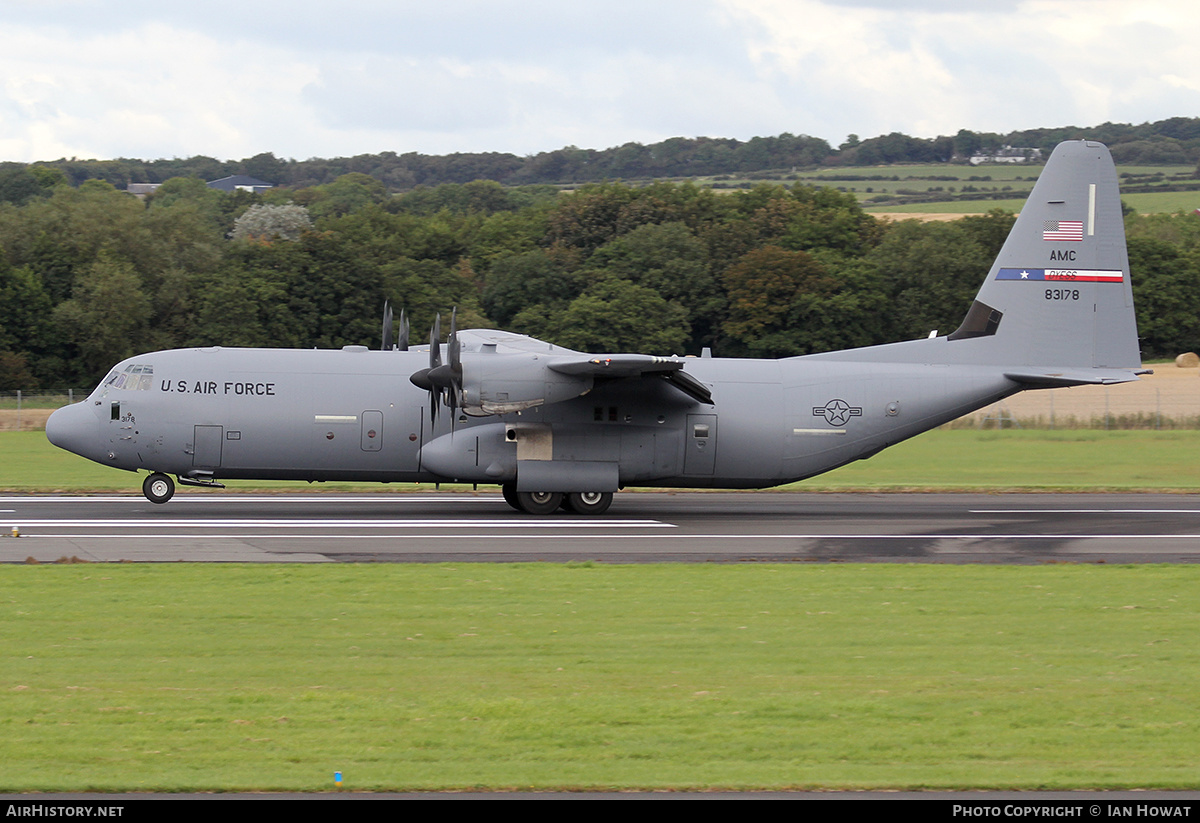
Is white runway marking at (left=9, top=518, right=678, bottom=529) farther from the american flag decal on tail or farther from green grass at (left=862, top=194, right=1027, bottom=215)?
green grass at (left=862, top=194, right=1027, bottom=215)

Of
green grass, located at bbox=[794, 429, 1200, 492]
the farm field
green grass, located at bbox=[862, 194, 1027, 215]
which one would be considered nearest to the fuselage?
green grass, located at bbox=[794, 429, 1200, 492]

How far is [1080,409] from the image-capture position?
50.6 m

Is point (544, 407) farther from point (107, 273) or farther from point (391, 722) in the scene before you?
point (107, 273)

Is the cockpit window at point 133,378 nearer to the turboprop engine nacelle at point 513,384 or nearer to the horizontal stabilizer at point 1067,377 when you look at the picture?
the turboprop engine nacelle at point 513,384

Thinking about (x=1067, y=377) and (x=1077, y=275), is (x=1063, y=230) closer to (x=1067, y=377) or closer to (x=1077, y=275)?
(x=1077, y=275)

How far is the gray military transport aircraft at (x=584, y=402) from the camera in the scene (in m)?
22.7

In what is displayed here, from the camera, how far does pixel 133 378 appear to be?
2311 cm

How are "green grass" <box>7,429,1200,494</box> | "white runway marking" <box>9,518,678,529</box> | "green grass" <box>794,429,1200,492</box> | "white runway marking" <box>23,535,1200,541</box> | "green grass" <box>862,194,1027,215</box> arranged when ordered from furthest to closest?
1. "green grass" <box>862,194,1027,215</box>
2. "green grass" <box>794,429,1200,492</box>
3. "green grass" <box>7,429,1200,494</box>
4. "white runway marking" <box>9,518,678,529</box>
5. "white runway marking" <box>23,535,1200,541</box>

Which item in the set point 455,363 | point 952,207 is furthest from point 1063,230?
point 952,207

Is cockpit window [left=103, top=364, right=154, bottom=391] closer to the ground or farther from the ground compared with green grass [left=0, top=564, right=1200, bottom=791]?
farther from the ground

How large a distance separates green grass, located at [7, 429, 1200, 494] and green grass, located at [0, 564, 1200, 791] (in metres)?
14.4

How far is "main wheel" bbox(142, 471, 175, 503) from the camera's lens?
23328 mm
